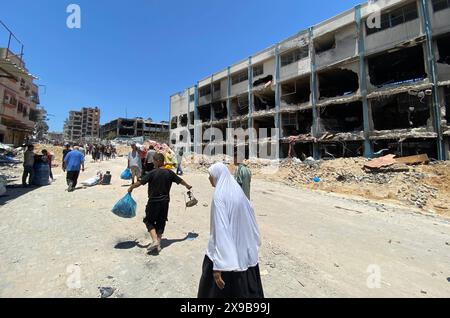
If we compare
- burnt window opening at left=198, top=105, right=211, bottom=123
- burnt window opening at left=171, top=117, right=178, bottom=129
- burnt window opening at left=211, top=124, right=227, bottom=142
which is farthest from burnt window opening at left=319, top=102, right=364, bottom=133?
burnt window opening at left=171, top=117, right=178, bottom=129

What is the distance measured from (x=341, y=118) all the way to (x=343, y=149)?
4.44 metres

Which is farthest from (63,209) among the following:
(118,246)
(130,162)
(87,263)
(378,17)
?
(378,17)

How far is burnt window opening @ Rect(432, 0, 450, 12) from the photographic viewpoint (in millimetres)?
15423

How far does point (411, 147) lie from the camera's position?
1738cm

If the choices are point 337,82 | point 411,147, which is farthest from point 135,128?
point 411,147

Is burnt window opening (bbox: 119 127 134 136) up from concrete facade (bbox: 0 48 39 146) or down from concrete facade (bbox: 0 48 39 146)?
up

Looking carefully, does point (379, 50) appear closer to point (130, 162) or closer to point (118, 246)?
point (130, 162)

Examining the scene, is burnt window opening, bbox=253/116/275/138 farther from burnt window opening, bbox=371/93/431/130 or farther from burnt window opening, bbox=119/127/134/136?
burnt window opening, bbox=119/127/134/136

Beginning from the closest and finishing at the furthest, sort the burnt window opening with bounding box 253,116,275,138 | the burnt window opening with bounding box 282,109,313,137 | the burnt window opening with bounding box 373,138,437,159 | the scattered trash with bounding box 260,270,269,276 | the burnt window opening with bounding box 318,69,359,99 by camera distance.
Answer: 1. the scattered trash with bounding box 260,270,269,276
2. the burnt window opening with bounding box 373,138,437,159
3. the burnt window opening with bounding box 318,69,359,99
4. the burnt window opening with bounding box 282,109,313,137
5. the burnt window opening with bounding box 253,116,275,138

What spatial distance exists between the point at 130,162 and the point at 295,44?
72.1 ft

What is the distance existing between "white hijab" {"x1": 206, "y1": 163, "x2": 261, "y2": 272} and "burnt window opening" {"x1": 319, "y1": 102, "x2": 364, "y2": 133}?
21163mm

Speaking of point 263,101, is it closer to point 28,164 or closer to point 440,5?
point 440,5
